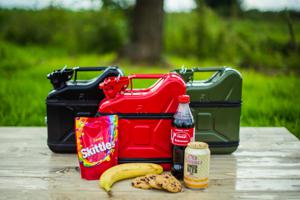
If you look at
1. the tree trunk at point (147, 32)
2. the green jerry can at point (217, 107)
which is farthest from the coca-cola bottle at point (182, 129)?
the tree trunk at point (147, 32)

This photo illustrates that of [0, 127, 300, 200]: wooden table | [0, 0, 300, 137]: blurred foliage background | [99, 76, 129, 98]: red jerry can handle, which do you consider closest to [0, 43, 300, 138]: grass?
[0, 0, 300, 137]: blurred foliage background

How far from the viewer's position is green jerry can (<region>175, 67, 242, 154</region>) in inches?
96.3

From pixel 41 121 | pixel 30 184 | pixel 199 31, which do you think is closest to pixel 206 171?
pixel 30 184

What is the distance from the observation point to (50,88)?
5.07 m

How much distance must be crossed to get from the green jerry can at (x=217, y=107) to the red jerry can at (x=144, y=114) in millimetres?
230

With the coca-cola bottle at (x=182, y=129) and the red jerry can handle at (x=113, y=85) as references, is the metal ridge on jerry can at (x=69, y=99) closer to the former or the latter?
the red jerry can handle at (x=113, y=85)

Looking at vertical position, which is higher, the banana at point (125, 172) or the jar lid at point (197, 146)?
the jar lid at point (197, 146)

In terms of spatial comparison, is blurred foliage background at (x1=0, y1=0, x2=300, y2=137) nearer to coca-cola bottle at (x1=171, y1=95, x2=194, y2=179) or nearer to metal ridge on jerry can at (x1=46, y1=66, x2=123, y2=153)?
metal ridge on jerry can at (x1=46, y1=66, x2=123, y2=153)

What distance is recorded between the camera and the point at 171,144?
2271mm

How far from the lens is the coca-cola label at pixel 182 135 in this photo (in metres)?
2.10

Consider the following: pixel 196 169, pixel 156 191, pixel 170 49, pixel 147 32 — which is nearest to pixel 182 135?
pixel 196 169

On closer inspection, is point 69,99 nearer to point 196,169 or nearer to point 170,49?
point 196,169

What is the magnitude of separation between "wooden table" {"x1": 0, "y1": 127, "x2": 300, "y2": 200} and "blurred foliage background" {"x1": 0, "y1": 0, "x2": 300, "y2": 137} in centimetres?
94

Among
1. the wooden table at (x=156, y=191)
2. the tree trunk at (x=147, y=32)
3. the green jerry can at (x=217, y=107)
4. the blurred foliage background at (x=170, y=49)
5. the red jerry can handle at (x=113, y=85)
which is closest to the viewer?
the wooden table at (x=156, y=191)
